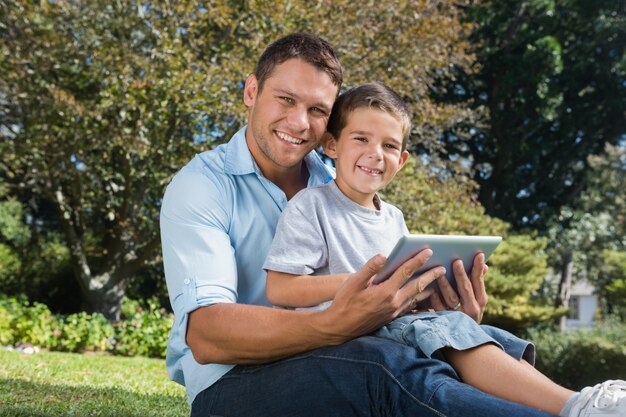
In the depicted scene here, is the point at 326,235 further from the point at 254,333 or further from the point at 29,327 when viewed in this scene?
the point at 29,327

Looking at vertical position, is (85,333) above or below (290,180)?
below

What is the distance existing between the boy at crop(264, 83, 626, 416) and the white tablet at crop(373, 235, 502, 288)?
0.17 metres

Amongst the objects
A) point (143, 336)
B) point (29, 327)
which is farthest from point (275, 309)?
point (29, 327)

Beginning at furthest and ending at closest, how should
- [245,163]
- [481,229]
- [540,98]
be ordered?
[540,98] → [481,229] → [245,163]

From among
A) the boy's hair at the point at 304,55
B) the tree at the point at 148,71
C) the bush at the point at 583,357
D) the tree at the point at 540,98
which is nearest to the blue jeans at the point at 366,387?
the boy's hair at the point at 304,55

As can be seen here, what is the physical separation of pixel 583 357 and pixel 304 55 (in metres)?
13.2

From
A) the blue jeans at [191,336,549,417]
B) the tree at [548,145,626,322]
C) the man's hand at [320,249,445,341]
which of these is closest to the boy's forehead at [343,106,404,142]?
the man's hand at [320,249,445,341]

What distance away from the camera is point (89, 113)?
10305mm

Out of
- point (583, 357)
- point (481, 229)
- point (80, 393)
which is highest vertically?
point (481, 229)

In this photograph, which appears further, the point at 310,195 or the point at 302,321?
the point at 310,195

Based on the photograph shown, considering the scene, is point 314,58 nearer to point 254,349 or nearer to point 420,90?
point 254,349

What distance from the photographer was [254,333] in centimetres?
225

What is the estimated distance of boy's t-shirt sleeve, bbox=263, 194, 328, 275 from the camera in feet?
8.14

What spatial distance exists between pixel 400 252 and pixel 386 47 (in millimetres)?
9880
